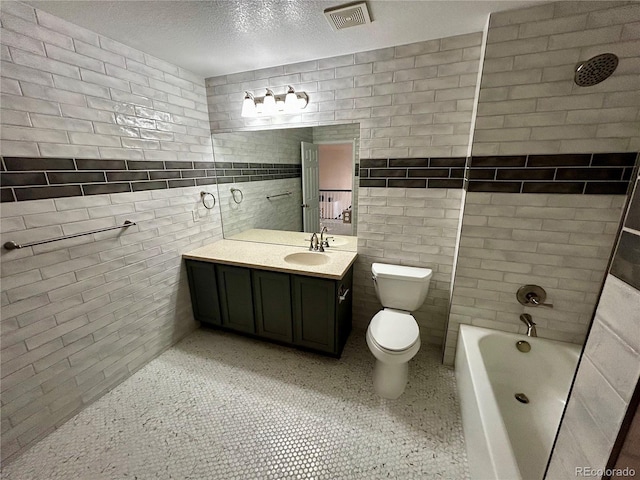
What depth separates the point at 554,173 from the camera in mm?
1445

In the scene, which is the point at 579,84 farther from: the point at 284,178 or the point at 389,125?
the point at 284,178

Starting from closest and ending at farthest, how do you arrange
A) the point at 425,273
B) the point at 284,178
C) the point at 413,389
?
the point at 413,389, the point at 425,273, the point at 284,178

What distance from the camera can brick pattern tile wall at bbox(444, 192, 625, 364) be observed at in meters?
1.46

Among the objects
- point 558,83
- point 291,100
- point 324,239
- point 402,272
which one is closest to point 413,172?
point 402,272

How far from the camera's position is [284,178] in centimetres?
251

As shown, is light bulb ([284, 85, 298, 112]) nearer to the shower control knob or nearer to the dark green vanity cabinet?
the dark green vanity cabinet

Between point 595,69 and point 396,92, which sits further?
point 396,92

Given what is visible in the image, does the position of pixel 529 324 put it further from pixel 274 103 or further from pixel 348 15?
pixel 274 103

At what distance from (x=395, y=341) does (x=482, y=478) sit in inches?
26.5

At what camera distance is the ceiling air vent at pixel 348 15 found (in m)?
1.32

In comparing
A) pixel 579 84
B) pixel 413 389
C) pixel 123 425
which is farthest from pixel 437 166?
pixel 123 425

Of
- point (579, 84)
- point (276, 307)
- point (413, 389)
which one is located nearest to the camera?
point (579, 84)

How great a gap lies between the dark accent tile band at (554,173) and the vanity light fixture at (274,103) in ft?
4.25

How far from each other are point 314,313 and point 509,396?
4.40 ft
